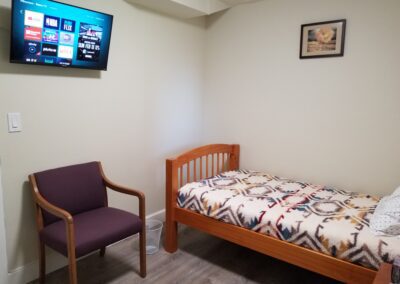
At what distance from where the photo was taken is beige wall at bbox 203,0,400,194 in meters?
2.41

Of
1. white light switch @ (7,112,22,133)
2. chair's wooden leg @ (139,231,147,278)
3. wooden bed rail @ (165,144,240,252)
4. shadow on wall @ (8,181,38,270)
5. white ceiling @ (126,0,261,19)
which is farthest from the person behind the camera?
white ceiling @ (126,0,261,19)

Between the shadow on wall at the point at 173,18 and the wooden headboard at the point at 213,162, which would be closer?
the shadow on wall at the point at 173,18

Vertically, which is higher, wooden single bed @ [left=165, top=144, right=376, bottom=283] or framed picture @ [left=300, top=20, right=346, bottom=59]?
framed picture @ [left=300, top=20, right=346, bottom=59]

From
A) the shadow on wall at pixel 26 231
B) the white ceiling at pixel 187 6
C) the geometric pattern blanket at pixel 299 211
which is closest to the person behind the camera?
the geometric pattern blanket at pixel 299 211

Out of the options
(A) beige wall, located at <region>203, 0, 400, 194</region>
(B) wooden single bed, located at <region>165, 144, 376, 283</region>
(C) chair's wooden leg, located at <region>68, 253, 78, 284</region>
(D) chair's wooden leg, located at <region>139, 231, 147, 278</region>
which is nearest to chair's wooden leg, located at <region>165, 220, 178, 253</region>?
(B) wooden single bed, located at <region>165, 144, 376, 283</region>

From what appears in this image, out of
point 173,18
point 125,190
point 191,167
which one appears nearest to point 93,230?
point 125,190

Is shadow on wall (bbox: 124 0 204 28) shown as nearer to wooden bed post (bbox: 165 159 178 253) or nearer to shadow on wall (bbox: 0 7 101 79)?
shadow on wall (bbox: 0 7 101 79)

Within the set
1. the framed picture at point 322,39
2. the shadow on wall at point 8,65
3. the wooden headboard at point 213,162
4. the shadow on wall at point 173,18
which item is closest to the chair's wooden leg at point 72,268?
the shadow on wall at point 8,65

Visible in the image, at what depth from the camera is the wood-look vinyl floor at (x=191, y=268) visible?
2221mm

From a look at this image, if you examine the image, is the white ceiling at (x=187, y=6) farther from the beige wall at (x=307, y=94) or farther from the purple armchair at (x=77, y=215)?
the purple armchair at (x=77, y=215)

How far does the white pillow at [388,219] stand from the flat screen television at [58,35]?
213 cm

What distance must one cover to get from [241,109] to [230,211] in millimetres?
1327

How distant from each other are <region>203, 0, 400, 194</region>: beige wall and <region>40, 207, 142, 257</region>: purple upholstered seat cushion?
5.15 ft

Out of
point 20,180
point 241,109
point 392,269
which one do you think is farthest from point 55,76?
point 392,269
